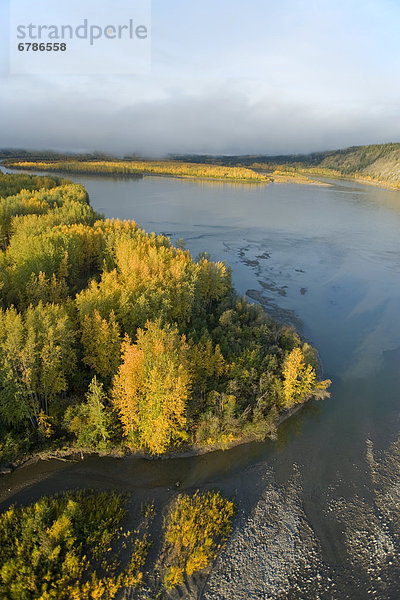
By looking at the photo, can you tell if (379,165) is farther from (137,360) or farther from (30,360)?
(30,360)

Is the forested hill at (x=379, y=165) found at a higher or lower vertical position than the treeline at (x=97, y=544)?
higher

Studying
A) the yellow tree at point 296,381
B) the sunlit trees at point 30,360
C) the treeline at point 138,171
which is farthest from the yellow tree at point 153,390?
the treeline at point 138,171

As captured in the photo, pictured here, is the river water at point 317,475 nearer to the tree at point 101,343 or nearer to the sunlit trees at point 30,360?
the sunlit trees at point 30,360

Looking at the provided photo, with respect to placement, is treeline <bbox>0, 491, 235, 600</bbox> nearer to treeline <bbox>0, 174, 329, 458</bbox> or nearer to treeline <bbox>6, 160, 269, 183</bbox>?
treeline <bbox>0, 174, 329, 458</bbox>

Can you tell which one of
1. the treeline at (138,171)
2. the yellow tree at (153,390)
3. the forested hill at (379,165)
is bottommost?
the yellow tree at (153,390)

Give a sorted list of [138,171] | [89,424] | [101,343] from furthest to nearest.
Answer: [138,171], [101,343], [89,424]

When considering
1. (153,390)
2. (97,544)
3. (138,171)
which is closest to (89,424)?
(153,390)

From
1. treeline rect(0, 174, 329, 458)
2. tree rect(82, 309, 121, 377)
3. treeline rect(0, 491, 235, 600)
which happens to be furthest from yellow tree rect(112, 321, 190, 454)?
treeline rect(0, 491, 235, 600)

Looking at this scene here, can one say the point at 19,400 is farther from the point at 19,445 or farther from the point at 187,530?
the point at 187,530
